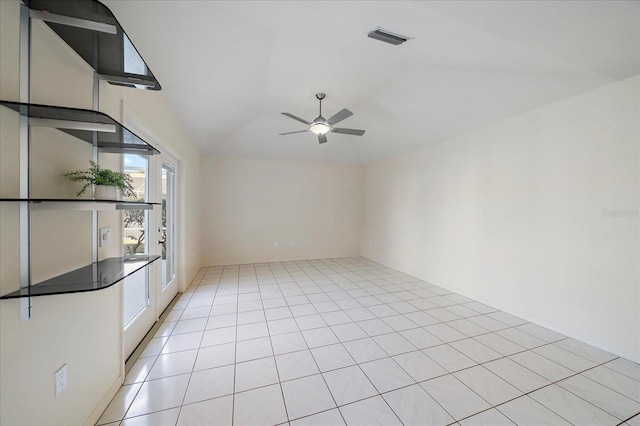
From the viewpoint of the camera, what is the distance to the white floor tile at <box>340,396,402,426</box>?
1538mm

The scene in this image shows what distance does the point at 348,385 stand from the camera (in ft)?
6.08

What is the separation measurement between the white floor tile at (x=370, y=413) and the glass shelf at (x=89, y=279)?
1622mm

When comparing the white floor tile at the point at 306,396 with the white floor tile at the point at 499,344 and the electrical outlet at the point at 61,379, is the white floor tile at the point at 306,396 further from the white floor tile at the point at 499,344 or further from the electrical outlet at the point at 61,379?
the white floor tile at the point at 499,344

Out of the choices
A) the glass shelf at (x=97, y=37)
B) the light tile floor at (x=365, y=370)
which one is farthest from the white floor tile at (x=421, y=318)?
the glass shelf at (x=97, y=37)

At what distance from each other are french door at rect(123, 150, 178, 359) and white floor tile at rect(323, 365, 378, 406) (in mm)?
1805

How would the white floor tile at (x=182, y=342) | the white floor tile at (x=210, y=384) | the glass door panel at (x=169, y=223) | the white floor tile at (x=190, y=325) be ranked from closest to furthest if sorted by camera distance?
the white floor tile at (x=210, y=384) < the white floor tile at (x=182, y=342) < the white floor tile at (x=190, y=325) < the glass door panel at (x=169, y=223)

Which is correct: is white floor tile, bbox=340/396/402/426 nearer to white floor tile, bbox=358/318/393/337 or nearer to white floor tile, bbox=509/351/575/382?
white floor tile, bbox=358/318/393/337

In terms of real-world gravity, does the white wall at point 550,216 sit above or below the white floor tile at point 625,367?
above

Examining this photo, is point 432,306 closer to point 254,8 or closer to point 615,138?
point 615,138

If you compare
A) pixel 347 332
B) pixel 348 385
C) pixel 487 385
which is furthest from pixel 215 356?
pixel 487 385

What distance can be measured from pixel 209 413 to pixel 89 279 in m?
1.14

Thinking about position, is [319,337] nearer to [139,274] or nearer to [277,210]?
[139,274]

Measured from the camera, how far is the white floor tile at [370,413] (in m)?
1.54

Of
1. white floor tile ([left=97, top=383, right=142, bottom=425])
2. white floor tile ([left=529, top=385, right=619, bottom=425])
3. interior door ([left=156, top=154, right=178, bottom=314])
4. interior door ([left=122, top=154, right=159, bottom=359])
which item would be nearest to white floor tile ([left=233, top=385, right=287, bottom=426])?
white floor tile ([left=97, top=383, right=142, bottom=425])
